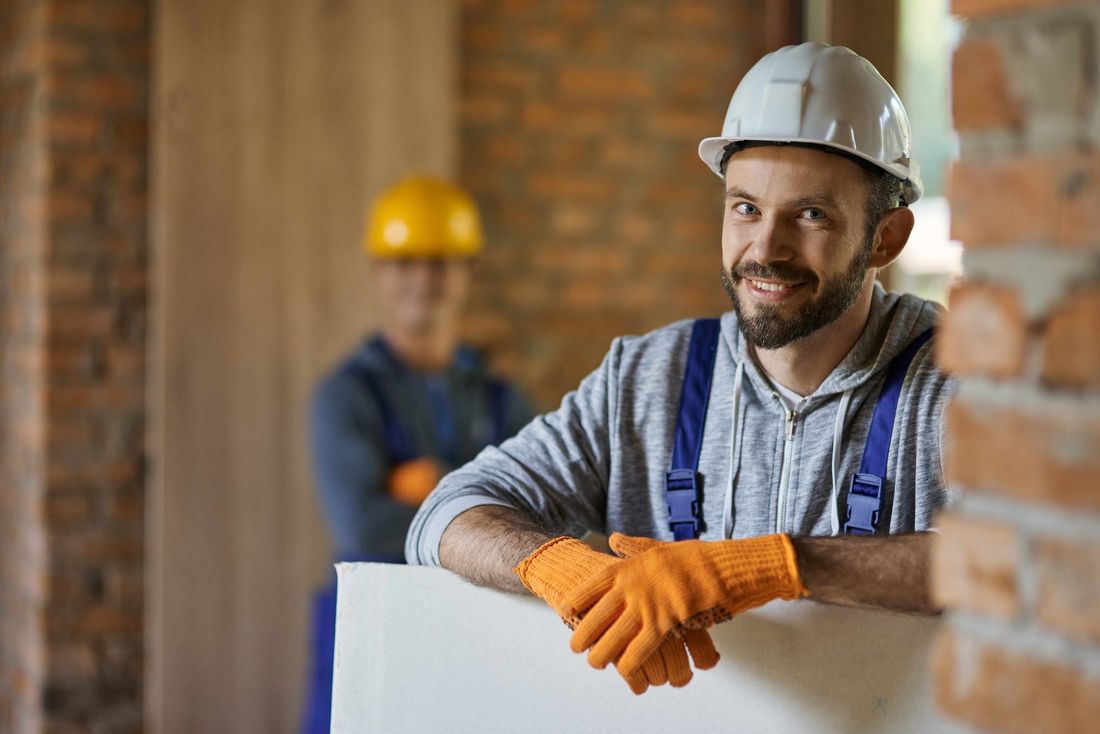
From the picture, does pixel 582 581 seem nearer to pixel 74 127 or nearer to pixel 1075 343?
pixel 1075 343

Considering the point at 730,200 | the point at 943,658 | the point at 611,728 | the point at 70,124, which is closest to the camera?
the point at 943,658

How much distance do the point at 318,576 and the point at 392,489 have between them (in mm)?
832

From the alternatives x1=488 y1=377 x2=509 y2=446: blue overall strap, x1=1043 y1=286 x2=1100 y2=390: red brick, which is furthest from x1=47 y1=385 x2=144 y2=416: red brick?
x1=1043 y1=286 x2=1100 y2=390: red brick

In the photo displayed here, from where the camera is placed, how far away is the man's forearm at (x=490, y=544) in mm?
1643

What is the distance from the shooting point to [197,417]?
3838 millimetres

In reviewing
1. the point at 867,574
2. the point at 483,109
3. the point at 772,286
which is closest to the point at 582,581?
the point at 867,574

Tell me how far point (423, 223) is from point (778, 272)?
2049mm

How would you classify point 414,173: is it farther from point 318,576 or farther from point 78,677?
point 78,677

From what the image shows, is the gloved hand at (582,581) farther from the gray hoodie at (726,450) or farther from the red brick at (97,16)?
the red brick at (97,16)

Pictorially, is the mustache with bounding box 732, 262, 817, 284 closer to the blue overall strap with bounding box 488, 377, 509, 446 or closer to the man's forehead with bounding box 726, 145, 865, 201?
the man's forehead with bounding box 726, 145, 865, 201

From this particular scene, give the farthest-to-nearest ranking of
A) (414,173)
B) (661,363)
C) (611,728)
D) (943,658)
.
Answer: (414,173) → (661,363) → (611,728) → (943,658)

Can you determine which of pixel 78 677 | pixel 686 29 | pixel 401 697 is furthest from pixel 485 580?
pixel 686 29

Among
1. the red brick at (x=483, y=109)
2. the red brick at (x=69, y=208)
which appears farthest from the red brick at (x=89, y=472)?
the red brick at (x=483, y=109)

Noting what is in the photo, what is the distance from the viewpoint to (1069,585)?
0.94m
